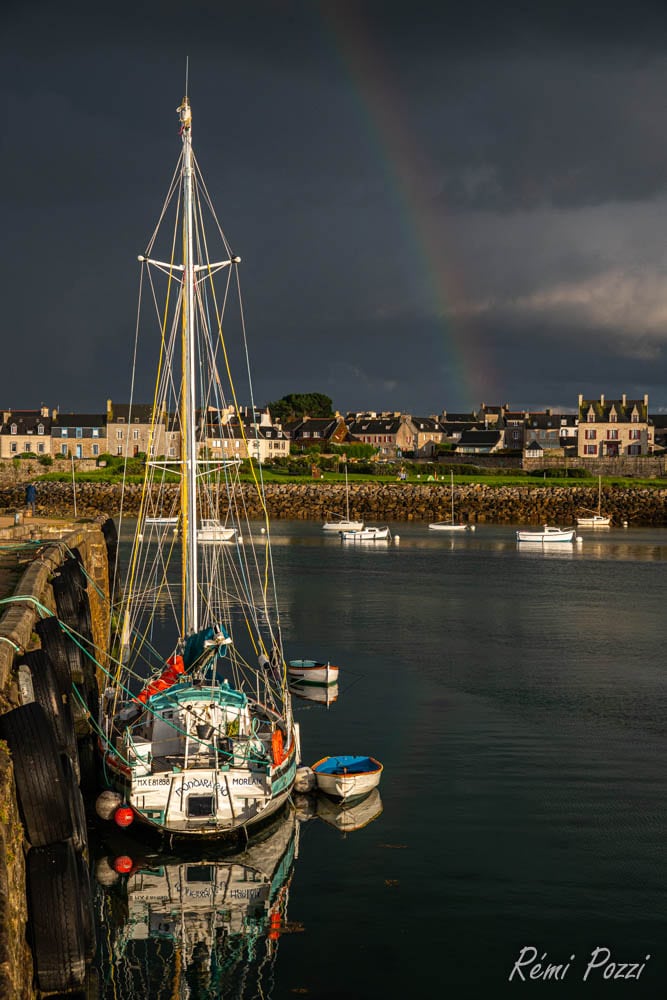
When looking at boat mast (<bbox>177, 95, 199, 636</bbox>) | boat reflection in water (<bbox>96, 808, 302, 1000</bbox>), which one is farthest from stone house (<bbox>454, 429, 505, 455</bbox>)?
boat reflection in water (<bbox>96, 808, 302, 1000</bbox>)

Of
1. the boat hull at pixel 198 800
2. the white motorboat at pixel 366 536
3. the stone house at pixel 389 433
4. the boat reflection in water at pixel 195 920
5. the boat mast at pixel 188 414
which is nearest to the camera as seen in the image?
the boat reflection in water at pixel 195 920

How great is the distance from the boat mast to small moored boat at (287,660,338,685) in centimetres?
711

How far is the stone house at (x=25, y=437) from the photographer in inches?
5650

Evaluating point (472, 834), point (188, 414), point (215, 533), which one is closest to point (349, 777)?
point (472, 834)

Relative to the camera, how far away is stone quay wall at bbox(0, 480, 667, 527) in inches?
4090

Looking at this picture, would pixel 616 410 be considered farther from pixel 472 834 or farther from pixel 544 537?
pixel 472 834

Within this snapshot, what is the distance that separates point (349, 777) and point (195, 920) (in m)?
5.11

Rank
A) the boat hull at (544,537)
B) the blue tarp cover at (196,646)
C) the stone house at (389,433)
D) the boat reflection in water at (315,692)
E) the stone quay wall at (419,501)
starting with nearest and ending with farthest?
the blue tarp cover at (196,646), the boat reflection in water at (315,692), the boat hull at (544,537), the stone quay wall at (419,501), the stone house at (389,433)

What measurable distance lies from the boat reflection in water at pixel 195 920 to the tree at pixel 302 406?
17421cm

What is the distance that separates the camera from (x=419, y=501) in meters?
110

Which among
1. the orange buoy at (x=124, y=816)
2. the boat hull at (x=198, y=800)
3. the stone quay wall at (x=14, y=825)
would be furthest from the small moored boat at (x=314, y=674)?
the orange buoy at (x=124, y=816)

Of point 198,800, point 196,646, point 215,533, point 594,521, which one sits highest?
point 196,646

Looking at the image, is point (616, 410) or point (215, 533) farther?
point (616, 410)

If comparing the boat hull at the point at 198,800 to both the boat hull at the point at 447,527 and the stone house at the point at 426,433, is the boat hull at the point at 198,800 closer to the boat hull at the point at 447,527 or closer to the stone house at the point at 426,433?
the boat hull at the point at 447,527
